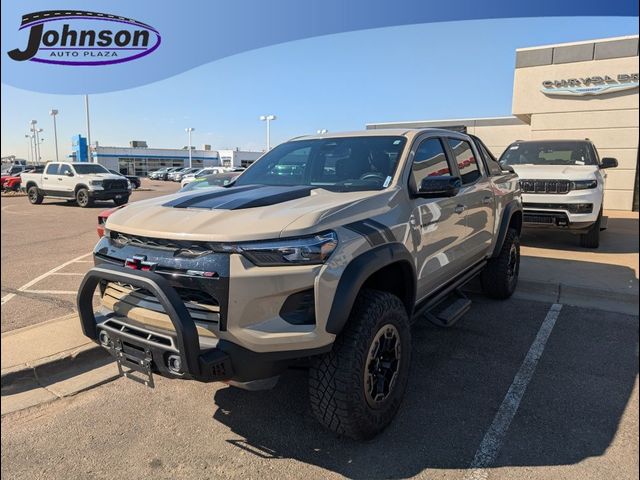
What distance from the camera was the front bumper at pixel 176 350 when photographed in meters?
2.32

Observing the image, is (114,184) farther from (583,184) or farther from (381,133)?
(381,133)

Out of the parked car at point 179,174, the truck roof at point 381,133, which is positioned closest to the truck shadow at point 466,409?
the truck roof at point 381,133

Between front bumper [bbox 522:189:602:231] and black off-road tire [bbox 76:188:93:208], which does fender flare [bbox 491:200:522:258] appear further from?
black off-road tire [bbox 76:188:93:208]

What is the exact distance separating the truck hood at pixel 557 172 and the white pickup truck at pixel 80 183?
51.6ft

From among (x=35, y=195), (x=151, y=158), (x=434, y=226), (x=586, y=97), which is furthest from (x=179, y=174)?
(x=434, y=226)

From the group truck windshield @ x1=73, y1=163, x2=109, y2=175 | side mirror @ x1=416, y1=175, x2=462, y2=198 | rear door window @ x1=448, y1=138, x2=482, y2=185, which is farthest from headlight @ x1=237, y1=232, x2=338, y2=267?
truck windshield @ x1=73, y1=163, x2=109, y2=175

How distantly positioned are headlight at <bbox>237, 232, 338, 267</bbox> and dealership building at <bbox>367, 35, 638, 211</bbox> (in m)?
14.8

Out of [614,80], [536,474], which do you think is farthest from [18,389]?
[614,80]

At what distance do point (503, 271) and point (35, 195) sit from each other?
21.2m

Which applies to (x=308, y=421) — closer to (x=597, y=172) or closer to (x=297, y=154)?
(x=297, y=154)

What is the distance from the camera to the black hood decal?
287cm

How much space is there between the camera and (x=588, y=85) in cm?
1494

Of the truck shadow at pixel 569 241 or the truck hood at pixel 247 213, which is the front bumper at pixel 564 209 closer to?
the truck shadow at pixel 569 241

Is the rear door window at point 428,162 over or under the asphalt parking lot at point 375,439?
over
